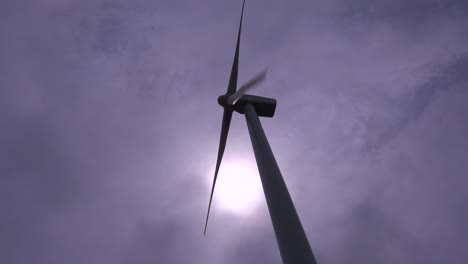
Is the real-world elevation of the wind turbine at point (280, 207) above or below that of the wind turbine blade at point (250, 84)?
below

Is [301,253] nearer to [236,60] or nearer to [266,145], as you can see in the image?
[266,145]

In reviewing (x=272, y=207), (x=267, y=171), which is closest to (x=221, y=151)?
(x=267, y=171)

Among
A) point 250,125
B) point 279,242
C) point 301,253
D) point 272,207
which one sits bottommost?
point 301,253

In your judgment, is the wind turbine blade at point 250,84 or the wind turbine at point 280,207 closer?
the wind turbine at point 280,207

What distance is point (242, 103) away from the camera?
24.2 meters

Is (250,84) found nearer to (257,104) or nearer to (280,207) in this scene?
(257,104)

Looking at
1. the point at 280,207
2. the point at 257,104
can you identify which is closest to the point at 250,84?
the point at 257,104

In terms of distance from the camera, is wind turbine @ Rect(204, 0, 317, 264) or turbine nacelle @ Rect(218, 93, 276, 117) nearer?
wind turbine @ Rect(204, 0, 317, 264)

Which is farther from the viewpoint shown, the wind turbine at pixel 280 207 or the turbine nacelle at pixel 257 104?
the turbine nacelle at pixel 257 104

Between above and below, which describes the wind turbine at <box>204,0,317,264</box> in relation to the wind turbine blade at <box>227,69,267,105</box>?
below

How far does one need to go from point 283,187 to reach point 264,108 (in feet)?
43.3

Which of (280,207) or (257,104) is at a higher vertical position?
(257,104)

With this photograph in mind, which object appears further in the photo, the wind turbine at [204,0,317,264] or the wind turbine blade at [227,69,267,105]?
the wind turbine blade at [227,69,267,105]

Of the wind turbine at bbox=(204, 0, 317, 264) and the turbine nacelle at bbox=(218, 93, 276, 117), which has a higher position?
the turbine nacelle at bbox=(218, 93, 276, 117)
